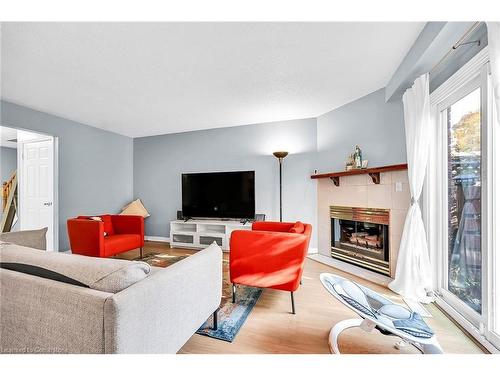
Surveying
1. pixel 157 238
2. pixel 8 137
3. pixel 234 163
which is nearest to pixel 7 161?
pixel 8 137

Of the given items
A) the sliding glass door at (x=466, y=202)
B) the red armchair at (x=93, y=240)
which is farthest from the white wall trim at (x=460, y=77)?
the red armchair at (x=93, y=240)

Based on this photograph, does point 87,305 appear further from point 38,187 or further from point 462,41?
point 38,187

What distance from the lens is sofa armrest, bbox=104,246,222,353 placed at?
0.85 meters

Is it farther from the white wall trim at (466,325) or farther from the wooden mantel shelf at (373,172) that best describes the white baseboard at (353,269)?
the wooden mantel shelf at (373,172)

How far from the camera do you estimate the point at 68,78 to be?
237 centimetres

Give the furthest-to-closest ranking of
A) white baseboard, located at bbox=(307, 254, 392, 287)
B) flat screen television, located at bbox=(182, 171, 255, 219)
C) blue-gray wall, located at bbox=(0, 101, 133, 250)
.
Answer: flat screen television, located at bbox=(182, 171, 255, 219) → blue-gray wall, located at bbox=(0, 101, 133, 250) → white baseboard, located at bbox=(307, 254, 392, 287)

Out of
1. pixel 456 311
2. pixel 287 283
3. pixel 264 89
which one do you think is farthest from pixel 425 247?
pixel 264 89

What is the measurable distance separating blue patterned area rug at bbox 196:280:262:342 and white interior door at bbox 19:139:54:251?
125 inches

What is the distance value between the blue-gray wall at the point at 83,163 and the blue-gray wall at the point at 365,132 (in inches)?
159

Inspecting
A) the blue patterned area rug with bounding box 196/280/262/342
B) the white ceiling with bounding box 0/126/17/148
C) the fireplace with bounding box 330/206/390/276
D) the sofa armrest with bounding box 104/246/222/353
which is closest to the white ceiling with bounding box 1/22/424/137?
the white ceiling with bounding box 0/126/17/148

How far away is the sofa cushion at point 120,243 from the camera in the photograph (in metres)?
2.90

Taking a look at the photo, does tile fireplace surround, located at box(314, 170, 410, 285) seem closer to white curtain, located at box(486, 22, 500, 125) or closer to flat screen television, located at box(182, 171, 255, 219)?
flat screen television, located at box(182, 171, 255, 219)

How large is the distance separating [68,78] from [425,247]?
4.13 meters
